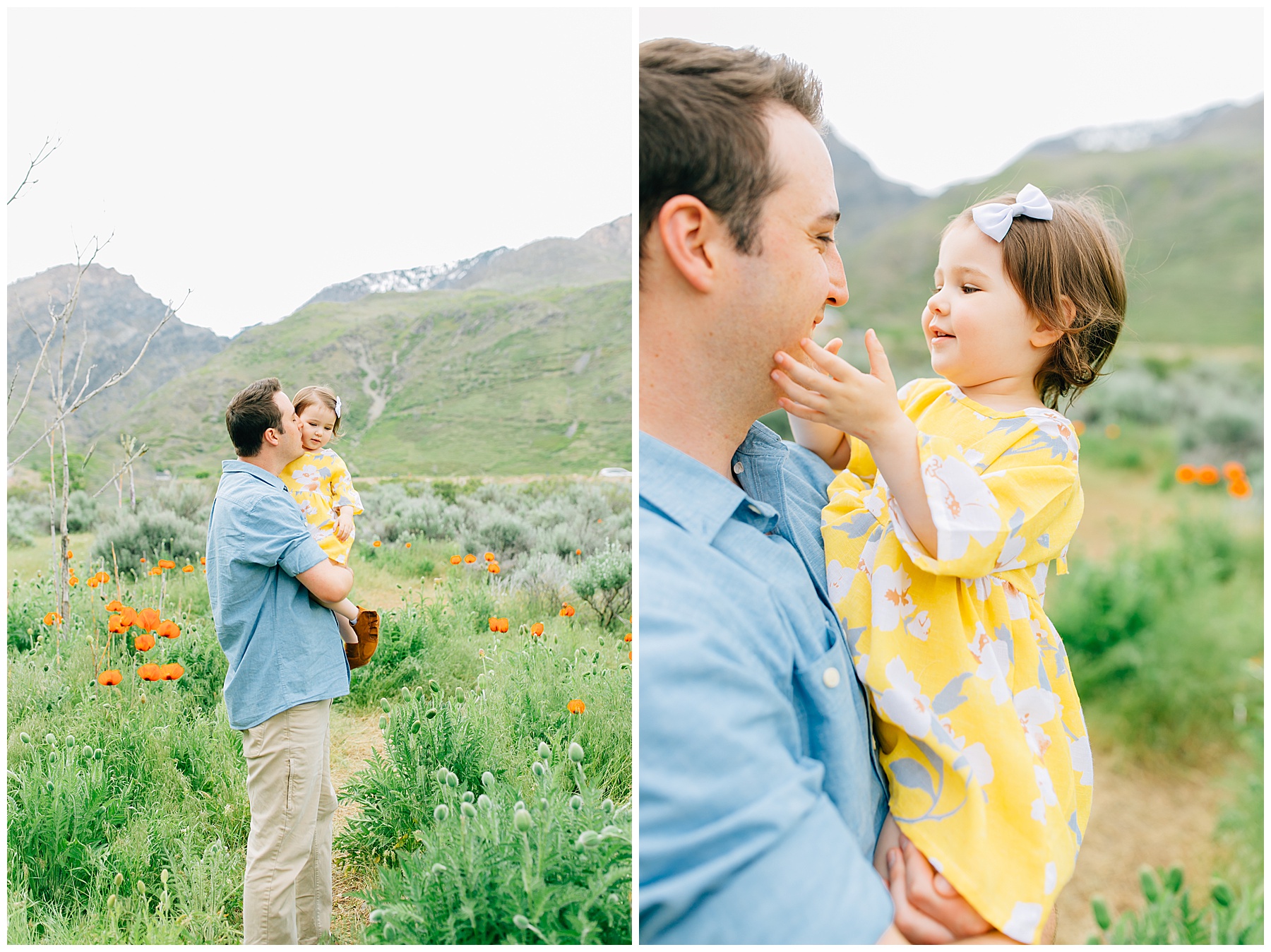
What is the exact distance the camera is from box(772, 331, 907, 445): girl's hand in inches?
49.2

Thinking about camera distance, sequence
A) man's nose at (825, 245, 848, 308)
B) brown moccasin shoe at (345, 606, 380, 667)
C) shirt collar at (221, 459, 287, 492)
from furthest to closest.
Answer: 1. brown moccasin shoe at (345, 606, 380, 667)
2. shirt collar at (221, 459, 287, 492)
3. man's nose at (825, 245, 848, 308)

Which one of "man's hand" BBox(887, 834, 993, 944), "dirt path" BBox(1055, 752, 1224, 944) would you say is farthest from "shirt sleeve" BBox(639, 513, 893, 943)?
"dirt path" BBox(1055, 752, 1224, 944)

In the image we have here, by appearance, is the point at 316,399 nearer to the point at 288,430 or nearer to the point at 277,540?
the point at 288,430

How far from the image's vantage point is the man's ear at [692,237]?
1232 mm

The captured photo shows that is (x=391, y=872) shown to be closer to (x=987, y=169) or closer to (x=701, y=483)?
(x=701, y=483)

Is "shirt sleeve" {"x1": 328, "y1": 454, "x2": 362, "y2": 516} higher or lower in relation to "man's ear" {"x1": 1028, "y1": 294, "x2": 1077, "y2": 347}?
lower

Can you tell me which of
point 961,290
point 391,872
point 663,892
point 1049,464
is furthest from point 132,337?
point 1049,464

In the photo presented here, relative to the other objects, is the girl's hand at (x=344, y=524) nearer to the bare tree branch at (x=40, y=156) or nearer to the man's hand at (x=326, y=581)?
the man's hand at (x=326, y=581)

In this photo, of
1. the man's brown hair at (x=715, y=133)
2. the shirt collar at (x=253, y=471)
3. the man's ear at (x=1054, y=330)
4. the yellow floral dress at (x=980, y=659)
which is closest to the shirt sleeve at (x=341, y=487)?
the shirt collar at (x=253, y=471)

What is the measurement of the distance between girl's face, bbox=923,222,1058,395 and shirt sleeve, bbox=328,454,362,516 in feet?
4.05

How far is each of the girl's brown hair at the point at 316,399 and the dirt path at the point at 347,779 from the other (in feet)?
2.10

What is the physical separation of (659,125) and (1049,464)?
82 centimetres

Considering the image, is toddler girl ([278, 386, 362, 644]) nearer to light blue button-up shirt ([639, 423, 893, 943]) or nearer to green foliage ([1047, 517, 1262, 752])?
light blue button-up shirt ([639, 423, 893, 943])

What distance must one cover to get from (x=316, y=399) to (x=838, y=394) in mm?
1156
